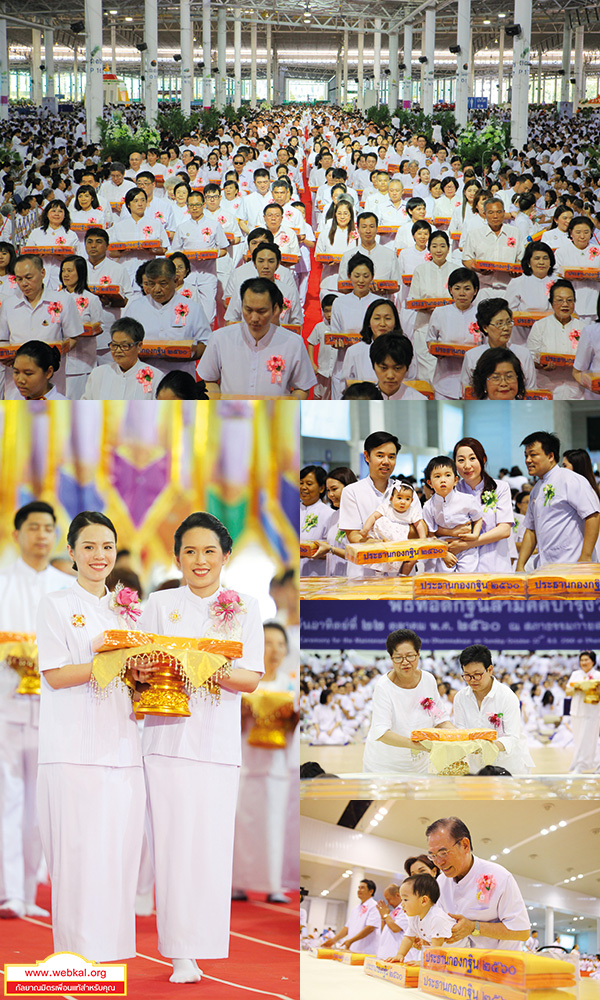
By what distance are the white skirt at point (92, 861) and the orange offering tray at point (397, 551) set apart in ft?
3.77

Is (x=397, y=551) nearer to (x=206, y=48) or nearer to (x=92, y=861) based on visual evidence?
(x=92, y=861)

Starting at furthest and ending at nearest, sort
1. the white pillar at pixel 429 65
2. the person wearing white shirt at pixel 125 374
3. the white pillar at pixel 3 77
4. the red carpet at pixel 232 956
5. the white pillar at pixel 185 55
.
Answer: the white pillar at pixel 3 77 → the white pillar at pixel 429 65 → the white pillar at pixel 185 55 → the person wearing white shirt at pixel 125 374 → the red carpet at pixel 232 956

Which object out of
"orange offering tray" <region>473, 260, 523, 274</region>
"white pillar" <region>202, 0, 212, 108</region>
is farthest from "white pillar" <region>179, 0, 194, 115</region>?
"orange offering tray" <region>473, 260, 523, 274</region>

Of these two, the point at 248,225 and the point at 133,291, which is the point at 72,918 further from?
the point at 248,225

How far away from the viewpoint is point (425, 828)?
3654 millimetres

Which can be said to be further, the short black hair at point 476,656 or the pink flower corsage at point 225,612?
the short black hair at point 476,656

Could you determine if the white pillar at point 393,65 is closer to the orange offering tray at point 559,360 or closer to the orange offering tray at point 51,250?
the orange offering tray at point 51,250

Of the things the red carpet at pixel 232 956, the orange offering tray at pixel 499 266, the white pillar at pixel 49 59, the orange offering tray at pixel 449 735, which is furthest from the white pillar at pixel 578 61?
the red carpet at pixel 232 956

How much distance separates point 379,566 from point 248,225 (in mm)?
7488

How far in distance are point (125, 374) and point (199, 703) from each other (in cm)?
247

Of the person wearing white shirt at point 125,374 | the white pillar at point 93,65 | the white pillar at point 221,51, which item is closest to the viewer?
the person wearing white shirt at point 125,374

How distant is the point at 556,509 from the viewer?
13.3 feet

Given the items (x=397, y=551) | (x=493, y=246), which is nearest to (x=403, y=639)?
(x=397, y=551)

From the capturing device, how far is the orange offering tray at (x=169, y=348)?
6098 millimetres
